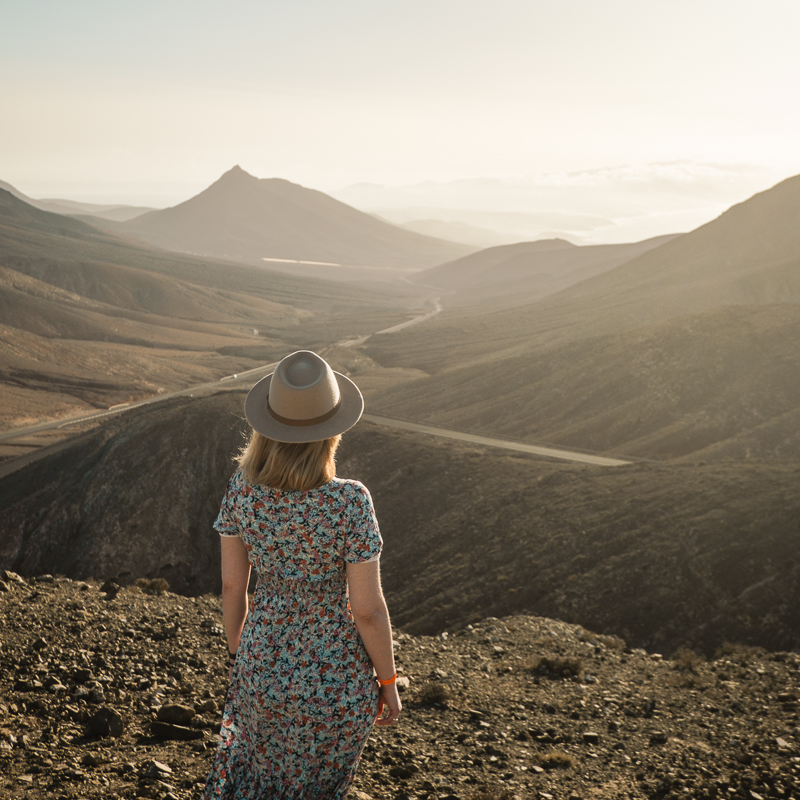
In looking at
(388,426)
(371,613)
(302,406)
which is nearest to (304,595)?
(371,613)

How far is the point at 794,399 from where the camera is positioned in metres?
44.4

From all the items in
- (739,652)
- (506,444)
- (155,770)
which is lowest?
(739,652)

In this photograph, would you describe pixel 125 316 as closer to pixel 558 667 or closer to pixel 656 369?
pixel 656 369

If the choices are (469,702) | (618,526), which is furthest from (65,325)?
(469,702)

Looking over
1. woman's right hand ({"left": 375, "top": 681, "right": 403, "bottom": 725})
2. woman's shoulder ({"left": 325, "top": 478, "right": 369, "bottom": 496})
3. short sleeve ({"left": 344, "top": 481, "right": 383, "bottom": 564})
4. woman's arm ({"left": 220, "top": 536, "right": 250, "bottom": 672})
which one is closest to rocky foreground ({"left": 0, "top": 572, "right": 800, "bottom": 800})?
woman's arm ({"left": 220, "top": 536, "right": 250, "bottom": 672})

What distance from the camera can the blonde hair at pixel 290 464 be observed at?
346cm

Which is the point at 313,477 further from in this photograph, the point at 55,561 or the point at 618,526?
the point at 55,561

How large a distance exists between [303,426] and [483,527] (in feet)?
78.4

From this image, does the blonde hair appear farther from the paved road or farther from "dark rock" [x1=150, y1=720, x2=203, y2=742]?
the paved road

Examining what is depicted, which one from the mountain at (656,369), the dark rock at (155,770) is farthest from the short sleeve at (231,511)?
the mountain at (656,369)

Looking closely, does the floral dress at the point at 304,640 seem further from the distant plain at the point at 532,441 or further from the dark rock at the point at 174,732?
the distant plain at the point at 532,441

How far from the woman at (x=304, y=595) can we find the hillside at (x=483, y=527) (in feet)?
52.9

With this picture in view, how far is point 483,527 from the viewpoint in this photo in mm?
26703

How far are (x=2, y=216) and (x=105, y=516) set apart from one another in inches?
6744
